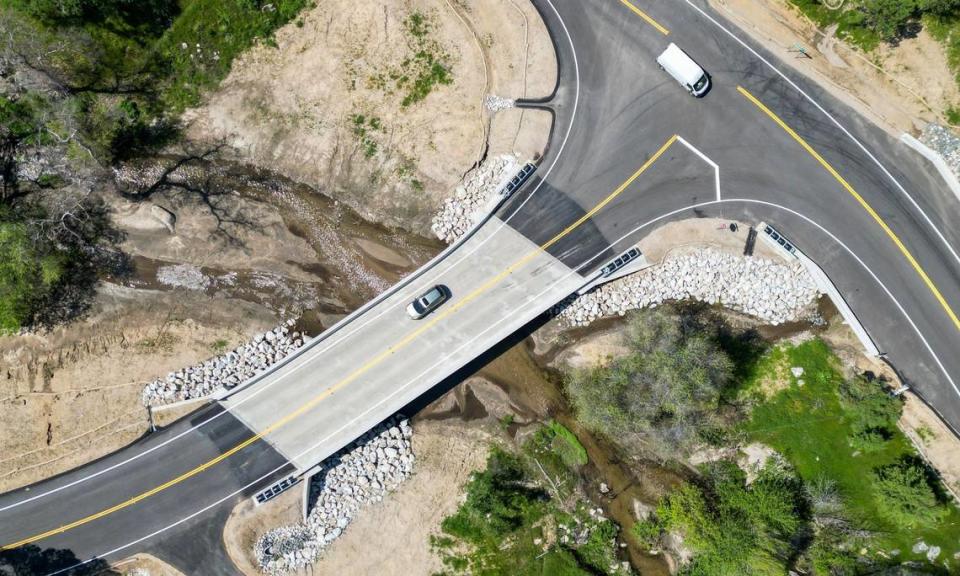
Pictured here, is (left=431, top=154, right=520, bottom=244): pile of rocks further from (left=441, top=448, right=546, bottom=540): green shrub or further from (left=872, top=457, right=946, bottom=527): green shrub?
(left=872, top=457, right=946, bottom=527): green shrub

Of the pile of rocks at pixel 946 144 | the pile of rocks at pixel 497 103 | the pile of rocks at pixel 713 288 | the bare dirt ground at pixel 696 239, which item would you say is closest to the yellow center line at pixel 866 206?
the pile of rocks at pixel 946 144

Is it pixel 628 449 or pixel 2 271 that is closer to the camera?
pixel 2 271

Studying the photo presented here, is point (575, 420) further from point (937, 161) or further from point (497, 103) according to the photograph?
point (937, 161)

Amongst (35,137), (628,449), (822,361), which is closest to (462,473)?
(628,449)

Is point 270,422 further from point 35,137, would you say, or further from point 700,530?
point 700,530

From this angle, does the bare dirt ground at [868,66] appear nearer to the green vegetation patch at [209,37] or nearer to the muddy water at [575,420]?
the muddy water at [575,420]

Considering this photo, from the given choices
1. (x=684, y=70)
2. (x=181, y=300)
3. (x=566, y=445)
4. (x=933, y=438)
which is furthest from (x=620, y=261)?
(x=181, y=300)

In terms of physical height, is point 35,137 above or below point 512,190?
above
